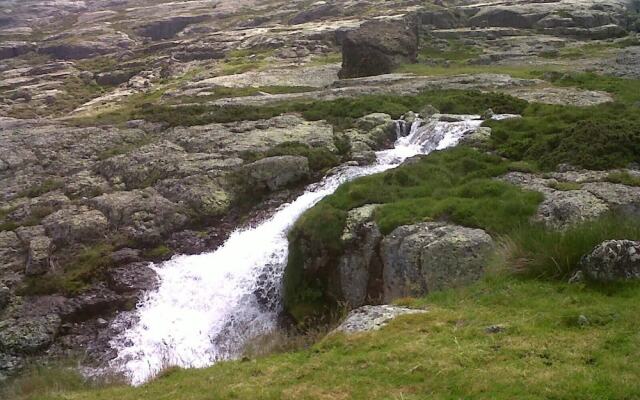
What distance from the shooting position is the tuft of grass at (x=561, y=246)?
14750 millimetres

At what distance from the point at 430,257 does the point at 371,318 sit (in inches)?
195

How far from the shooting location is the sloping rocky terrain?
26953 millimetres

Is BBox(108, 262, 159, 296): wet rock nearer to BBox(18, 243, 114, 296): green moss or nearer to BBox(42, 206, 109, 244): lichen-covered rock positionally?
BBox(18, 243, 114, 296): green moss

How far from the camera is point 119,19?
18900 cm

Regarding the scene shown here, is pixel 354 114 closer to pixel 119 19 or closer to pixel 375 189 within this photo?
pixel 375 189

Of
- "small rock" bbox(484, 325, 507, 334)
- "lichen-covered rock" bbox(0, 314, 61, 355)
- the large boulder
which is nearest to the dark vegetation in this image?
"small rock" bbox(484, 325, 507, 334)

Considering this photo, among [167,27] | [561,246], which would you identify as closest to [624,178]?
[561,246]

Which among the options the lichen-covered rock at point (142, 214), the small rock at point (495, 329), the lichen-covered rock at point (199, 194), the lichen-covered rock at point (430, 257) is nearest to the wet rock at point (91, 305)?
the lichen-covered rock at point (142, 214)

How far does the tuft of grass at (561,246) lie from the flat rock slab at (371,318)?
324cm

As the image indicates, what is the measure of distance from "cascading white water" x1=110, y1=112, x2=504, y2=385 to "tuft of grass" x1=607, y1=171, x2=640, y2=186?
1470 cm

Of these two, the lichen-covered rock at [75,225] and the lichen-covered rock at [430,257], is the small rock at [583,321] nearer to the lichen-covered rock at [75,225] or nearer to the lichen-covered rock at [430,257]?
the lichen-covered rock at [430,257]

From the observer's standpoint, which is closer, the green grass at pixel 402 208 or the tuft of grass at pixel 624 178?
the green grass at pixel 402 208

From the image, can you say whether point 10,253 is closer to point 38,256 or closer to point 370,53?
point 38,256

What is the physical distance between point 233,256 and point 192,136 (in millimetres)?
17875
